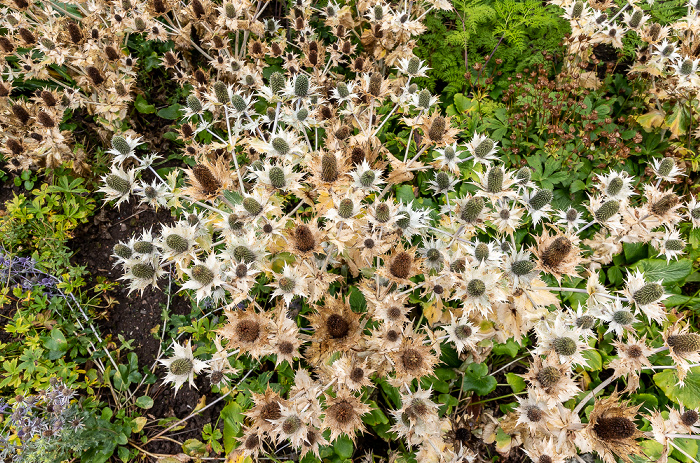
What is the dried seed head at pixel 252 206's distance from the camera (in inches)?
90.7

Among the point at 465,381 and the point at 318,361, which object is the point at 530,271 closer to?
the point at 465,381

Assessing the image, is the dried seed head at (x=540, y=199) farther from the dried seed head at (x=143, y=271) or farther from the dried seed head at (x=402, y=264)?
the dried seed head at (x=143, y=271)

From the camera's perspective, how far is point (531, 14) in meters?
4.12

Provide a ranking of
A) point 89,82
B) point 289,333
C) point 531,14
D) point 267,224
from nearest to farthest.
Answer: point 289,333 < point 267,224 < point 89,82 < point 531,14

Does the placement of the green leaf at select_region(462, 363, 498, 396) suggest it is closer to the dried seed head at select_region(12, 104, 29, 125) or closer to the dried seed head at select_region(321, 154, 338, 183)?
the dried seed head at select_region(321, 154, 338, 183)

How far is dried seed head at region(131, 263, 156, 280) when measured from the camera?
2330 millimetres

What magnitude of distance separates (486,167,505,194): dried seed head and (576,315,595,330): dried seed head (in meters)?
0.91

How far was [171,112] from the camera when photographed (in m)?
4.28

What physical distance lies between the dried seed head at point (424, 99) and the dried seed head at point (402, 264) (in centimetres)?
129

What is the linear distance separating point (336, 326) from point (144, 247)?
1.30 meters

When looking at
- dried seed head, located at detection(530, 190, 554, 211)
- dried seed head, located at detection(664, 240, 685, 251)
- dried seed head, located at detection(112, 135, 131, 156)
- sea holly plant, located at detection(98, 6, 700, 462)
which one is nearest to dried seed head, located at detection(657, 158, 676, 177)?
sea holly plant, located at detection(98, 6, 700, 462)

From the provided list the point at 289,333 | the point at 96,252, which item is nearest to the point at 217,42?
the point at 96,252

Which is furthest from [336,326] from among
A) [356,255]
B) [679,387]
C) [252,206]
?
[679,387]

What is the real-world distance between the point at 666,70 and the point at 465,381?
3868 mm
